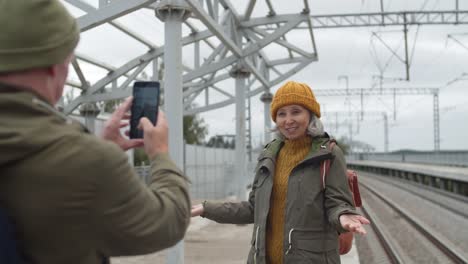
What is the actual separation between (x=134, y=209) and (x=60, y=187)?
0.63 ft

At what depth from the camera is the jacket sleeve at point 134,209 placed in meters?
1.30

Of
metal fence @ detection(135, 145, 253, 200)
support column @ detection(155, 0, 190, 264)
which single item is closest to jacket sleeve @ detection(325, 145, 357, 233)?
support column @ detection(155, 0, 190, 264)

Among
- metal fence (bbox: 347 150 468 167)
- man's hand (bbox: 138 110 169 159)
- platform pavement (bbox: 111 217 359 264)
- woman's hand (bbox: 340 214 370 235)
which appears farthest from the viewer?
metal fence (bbox: 347 150 468 167)

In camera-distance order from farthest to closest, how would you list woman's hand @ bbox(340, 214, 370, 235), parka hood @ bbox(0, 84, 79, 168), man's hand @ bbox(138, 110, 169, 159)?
woman's hand @ bbox(340, 214, 370, 235) → man's hand @ bbox(138, 110, 169, 159) → parka hood @ bbox(0, 84, 79, 168)

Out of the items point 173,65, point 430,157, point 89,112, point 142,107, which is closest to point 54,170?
point 142,107

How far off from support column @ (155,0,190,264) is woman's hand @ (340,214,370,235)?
5.03 m

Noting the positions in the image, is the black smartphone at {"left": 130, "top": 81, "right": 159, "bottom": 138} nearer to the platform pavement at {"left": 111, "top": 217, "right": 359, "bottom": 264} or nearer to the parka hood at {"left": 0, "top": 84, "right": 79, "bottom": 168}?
the parka hood at {"left": 0, "top": 84, "right": 79, "bottom": 168}

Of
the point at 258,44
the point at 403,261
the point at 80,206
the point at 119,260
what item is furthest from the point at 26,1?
the point at 258,44

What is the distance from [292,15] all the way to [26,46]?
12.0 meters

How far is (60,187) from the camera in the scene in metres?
1.26

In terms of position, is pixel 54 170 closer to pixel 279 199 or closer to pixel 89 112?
pixel 279 199

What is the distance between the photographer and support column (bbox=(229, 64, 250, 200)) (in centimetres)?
1416

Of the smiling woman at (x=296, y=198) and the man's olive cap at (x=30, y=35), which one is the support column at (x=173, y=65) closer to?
the smiling woman at (x=296, y=198)

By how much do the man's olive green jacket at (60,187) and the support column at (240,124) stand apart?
12.6m
